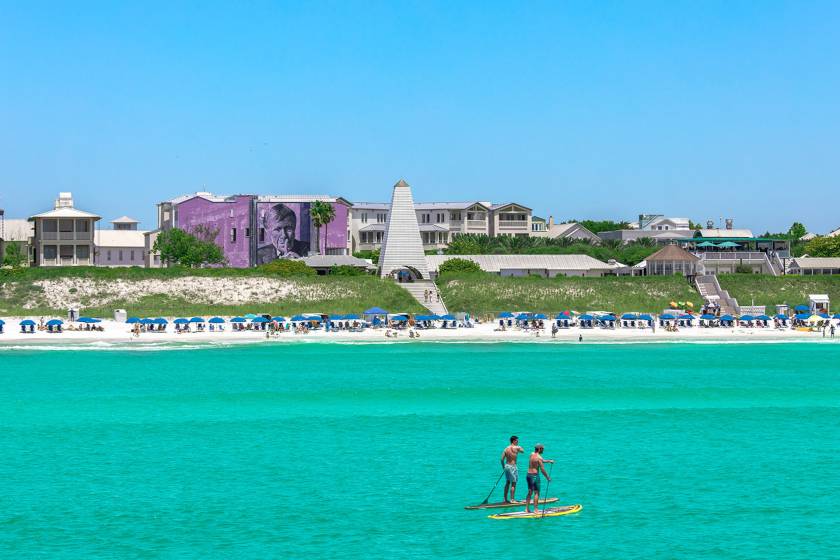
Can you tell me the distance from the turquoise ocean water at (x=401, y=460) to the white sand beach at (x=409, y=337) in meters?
12.1

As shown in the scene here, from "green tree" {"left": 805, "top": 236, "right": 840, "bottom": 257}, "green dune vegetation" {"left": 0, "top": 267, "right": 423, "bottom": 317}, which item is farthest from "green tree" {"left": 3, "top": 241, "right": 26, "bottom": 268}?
"green tree" {"left": 805, "top": 236, "right": 840, "bottom": 257}

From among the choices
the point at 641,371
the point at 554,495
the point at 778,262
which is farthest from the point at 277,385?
the point at 778,262

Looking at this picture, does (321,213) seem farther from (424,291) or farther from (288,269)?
(424,291)

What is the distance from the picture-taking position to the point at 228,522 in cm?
2858

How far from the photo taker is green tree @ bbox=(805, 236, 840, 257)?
4931 inches

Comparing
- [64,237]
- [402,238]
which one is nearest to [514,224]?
[402,238]

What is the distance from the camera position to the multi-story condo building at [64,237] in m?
110

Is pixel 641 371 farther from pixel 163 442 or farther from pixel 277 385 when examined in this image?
pixel 163 442

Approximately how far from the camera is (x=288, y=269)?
100 meters

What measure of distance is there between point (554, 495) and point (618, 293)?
2657 inches

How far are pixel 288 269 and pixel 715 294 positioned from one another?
3839 centimetres

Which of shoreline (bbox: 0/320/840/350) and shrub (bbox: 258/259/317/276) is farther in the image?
shrub (bbox: 258/259/317/276)

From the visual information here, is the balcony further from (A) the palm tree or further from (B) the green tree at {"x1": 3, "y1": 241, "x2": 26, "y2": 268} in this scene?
(B) the green tree at {"x1": 3, "y1": 241, "x2": 26, "y2": 268}

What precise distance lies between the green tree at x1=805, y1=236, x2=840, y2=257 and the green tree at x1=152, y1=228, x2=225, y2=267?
68.3 m
